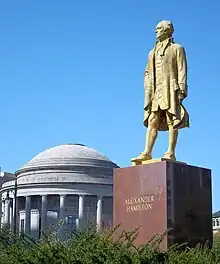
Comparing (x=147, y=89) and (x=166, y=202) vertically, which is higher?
(x=147, y=89)

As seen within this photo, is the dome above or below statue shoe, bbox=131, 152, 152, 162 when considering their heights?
above

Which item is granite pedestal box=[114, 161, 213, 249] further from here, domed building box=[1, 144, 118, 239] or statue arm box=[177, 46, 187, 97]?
domed building box=[1, 144, 118, 239]

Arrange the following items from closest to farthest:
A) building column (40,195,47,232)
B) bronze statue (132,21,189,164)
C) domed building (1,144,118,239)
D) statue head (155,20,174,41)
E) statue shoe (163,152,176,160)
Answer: statue shoe (163,152,176,160) < bronze statue (132,21,189,164) < statue head (155,20,174,41) < domed building (1,144,118,239) < building column (40,195,47,232)

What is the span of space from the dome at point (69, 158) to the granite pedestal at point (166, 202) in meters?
65.5

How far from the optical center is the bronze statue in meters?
14.5

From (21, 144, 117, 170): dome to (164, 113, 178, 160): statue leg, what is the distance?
65055 millimetres

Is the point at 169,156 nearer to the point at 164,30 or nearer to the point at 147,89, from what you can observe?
the point at 147,89

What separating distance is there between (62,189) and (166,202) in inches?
2600

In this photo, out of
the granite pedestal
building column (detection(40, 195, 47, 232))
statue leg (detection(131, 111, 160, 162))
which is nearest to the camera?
the granite pedestal

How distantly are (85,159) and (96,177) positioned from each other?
2.74m

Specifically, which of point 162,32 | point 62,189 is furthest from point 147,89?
point 62,189

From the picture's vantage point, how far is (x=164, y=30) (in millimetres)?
15023

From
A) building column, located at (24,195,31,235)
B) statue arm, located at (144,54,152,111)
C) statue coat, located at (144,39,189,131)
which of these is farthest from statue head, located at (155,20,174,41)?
building column, located at (24,195,31,235)

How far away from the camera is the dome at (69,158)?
79875 millimetres
